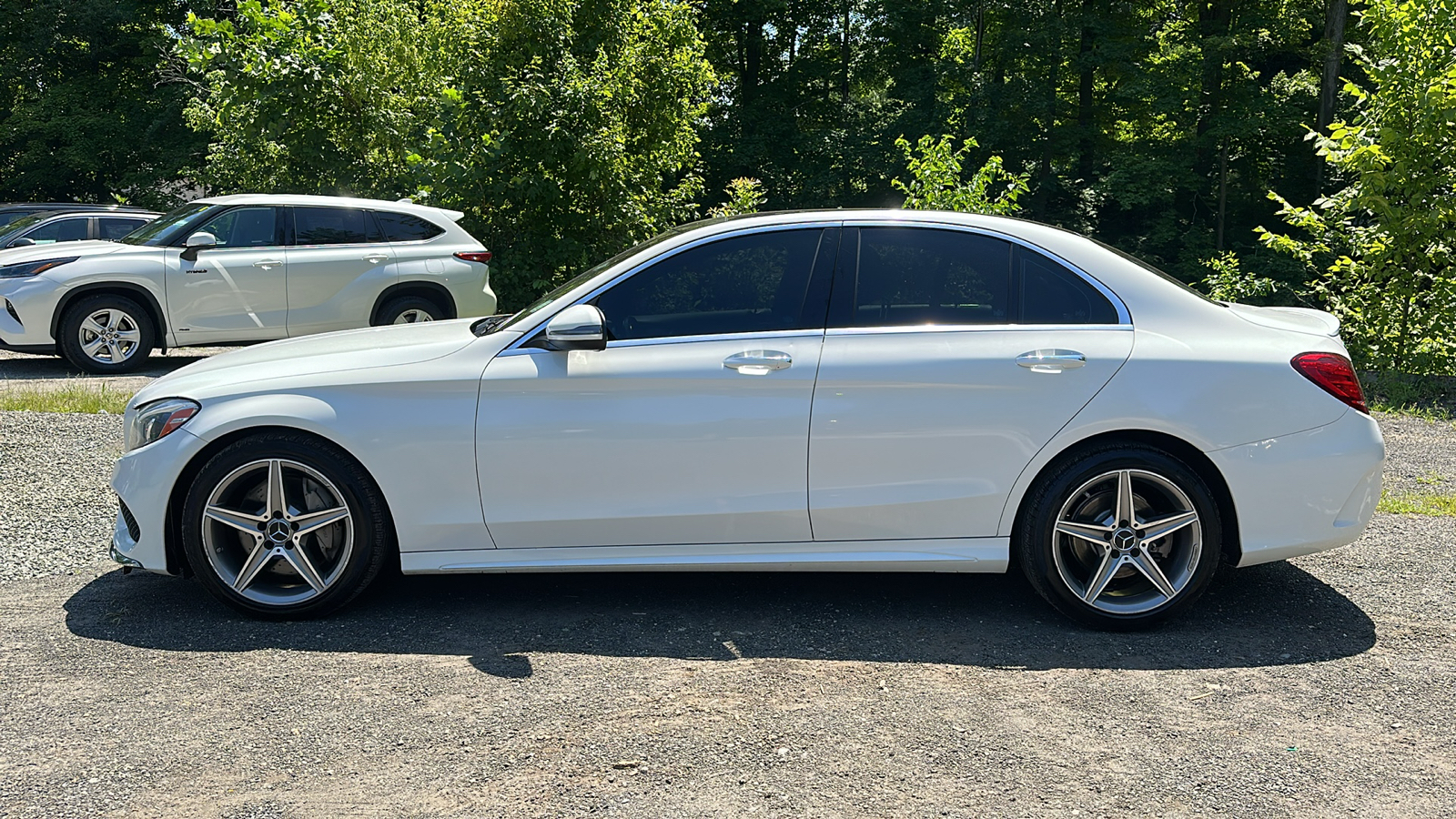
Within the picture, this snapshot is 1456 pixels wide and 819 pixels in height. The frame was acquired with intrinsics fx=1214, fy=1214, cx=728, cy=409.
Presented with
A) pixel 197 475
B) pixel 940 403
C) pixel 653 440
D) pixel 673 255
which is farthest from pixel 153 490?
pixel 940 403

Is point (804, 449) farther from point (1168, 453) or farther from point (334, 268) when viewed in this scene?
point (334, 268)

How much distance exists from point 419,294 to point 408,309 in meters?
0.20

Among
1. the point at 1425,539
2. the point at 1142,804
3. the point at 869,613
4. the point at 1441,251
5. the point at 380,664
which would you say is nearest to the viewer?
the point at 1142,804

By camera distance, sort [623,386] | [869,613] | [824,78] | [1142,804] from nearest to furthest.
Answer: [1142,804] → [623,386] → [869,613] → [824,78]

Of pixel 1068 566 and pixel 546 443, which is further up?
pixel 546 443

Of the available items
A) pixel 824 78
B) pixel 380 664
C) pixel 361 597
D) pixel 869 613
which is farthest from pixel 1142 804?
pixel 824 78

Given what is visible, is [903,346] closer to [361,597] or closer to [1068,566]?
[1068,566]

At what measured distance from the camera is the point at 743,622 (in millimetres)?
4934

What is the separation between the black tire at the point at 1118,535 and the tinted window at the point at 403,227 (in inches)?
361

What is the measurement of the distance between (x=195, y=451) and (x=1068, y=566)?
3.48 metres

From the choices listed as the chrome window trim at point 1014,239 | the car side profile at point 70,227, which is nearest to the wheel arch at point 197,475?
the chrome window trim at point 1014,239

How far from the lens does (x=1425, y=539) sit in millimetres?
6195

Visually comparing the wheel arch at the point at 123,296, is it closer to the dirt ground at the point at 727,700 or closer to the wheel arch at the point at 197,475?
the dirt ground at the point at 727,700

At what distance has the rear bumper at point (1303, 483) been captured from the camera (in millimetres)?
4715
